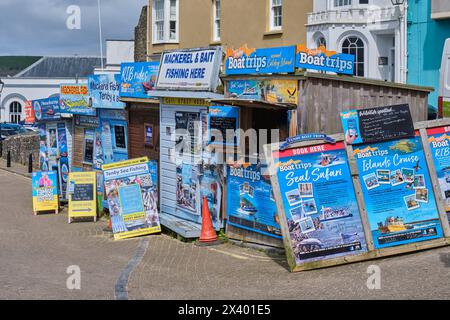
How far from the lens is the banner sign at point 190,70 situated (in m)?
13.7

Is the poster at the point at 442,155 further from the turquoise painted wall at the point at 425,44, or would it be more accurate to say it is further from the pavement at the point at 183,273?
the turquoise painted wall at the point at 425,44

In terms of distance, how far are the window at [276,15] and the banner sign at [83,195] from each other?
12.4 metres

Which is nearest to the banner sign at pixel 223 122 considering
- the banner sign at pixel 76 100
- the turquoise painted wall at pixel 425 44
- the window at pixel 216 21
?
the banner sign at pixel 76 100

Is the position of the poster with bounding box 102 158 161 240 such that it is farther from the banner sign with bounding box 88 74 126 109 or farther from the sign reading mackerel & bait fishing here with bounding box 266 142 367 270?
the sign reading mackerel & bait fishing here with bounding box 266 142 367 270

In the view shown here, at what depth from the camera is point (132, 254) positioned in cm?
1277

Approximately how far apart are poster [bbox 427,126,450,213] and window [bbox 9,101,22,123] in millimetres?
63195

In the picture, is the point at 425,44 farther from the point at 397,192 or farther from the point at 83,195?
the point at 397,192

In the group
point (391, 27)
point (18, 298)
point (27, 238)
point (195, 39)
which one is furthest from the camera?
point (195, 39)

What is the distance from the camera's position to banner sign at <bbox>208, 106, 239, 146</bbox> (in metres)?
13.2

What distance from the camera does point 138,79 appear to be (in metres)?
16.3

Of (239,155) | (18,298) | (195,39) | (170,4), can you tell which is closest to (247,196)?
(239,155)

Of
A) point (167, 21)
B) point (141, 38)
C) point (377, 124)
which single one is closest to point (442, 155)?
point (377, 124)

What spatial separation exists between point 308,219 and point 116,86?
8.41 meters

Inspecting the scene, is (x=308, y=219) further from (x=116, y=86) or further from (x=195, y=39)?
(x=195, y=39)
